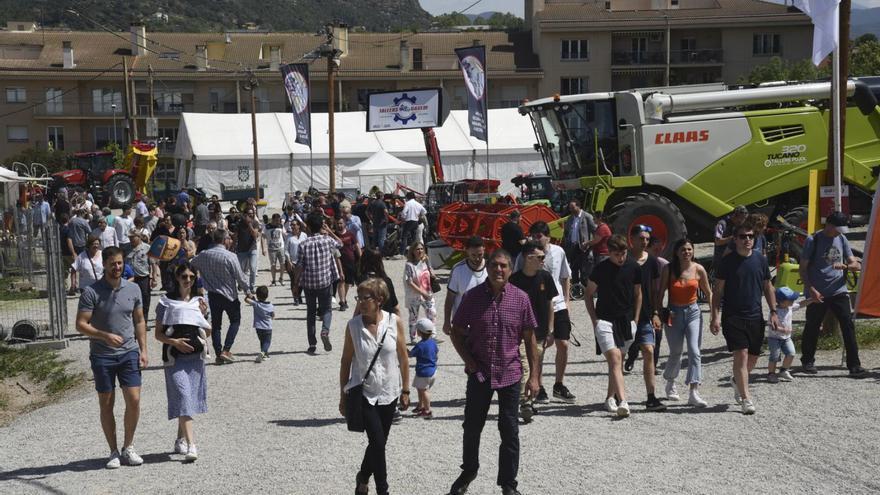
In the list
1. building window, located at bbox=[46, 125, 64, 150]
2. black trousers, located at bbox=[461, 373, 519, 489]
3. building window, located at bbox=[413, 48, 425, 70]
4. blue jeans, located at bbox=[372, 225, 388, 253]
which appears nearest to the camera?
black trousers, located at bbox=[461, 373, 519, 489]

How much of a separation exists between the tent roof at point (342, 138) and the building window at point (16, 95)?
110 feet

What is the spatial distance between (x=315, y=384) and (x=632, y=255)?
3.71 m

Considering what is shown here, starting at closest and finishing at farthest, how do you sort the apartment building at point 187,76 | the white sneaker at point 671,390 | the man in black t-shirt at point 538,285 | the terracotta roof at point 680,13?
the man in black t-shirt at point 538,285 < the white sneaker at point 671,390 < the terracotta roof at point 680,13 < the apartment building at point 187,76

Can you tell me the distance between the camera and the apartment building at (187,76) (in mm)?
70562

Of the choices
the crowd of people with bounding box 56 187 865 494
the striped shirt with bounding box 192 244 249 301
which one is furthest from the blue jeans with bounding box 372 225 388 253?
the striped shirt with bounding box 192 244 249 301

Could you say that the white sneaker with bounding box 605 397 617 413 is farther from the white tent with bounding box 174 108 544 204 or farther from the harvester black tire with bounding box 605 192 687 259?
the white tent with bounding box 174 108 544 204

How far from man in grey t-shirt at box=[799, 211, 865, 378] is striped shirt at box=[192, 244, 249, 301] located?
6.38 meters

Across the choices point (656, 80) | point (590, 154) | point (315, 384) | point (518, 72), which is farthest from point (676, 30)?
point (315, 384)

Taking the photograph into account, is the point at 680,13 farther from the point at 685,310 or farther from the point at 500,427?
the point at 500,427

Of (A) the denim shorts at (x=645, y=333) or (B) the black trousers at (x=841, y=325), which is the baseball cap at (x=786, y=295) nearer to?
(B) the black trousers at (x=841, y=325)

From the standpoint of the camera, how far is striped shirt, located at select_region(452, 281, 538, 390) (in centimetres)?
718

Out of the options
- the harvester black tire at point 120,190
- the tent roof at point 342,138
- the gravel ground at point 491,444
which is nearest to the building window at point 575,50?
the tent roof at point 342,138

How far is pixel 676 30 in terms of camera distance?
6938 cm

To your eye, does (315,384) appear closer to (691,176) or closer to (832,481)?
(832,481)
